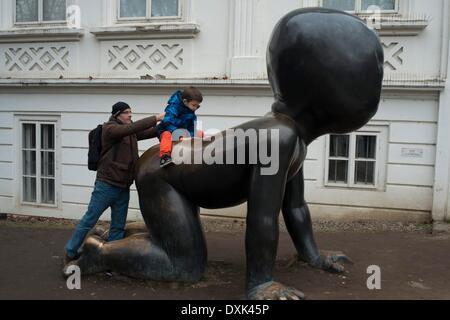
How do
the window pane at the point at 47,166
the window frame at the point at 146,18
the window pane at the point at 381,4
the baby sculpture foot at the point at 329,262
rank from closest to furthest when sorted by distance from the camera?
the baby sculpture foot at the point at 329,262
the window pane at the point at 381,4
the window frame at the point at 146,18
the window pane at the point at 47,166

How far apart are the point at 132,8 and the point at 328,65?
220 inches

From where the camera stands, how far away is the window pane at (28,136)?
8.14 m

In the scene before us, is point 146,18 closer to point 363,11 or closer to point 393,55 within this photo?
point 363,11

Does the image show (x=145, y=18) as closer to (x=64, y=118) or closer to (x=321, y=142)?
(x=64, y=118)

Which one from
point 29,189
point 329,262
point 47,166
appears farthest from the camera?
point 29,189

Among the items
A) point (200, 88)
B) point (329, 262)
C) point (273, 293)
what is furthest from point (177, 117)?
point (200, 88)

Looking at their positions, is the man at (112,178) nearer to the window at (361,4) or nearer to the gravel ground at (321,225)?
the gravel ground at (321,225)

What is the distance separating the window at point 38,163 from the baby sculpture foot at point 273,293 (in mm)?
5857

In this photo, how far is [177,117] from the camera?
361 centimetres

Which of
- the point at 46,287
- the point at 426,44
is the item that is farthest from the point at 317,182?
the point at 46,287

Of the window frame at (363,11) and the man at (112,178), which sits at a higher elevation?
the window frame at (363,11)

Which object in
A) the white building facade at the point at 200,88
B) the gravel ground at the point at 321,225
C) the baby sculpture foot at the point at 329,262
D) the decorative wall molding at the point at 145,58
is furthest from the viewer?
the decorative wall molding at the point at 145,58

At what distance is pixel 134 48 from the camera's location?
748 cm

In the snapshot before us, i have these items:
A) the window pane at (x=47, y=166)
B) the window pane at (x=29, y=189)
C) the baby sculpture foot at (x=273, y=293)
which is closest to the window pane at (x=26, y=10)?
the window pane at (x=47, y=166)
